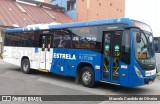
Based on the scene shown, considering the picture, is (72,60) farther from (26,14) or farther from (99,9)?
(99,9)

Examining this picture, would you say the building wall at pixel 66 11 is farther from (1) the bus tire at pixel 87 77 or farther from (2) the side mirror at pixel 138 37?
(2) the side mirror at pixel 138 37

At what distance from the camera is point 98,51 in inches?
412

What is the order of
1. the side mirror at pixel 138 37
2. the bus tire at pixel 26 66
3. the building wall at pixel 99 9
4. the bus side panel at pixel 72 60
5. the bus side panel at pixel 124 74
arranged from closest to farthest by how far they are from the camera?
the bus side panel at pixel 124 74, the side mirror at pixel 138 37, the bus side panel at pixel 72 60, the bus tire at pixel 26 66, the building wall at pixel 99 9

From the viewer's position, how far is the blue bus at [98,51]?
943 centimetres

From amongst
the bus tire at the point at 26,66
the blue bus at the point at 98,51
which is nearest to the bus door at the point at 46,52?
the blue bus at the point at 98,51

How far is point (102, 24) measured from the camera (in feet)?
34.3

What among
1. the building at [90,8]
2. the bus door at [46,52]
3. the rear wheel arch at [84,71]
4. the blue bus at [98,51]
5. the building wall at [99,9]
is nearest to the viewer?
the blue bus at [98,51]

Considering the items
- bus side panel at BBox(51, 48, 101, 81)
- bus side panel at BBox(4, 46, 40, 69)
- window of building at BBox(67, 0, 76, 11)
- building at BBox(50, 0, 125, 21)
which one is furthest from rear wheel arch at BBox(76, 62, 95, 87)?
window of building at BBox(67, 0, 76, 11)

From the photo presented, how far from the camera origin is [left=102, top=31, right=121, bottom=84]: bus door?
977 centimetres

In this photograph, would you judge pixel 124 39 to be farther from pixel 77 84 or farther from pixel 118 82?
pixel 77 84

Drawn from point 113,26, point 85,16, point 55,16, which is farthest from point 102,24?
point 85,16

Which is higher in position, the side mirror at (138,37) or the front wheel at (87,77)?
the side mirror at (138,37)

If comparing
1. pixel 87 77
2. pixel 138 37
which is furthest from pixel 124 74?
pixel 87 77

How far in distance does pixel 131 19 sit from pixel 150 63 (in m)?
2.04
